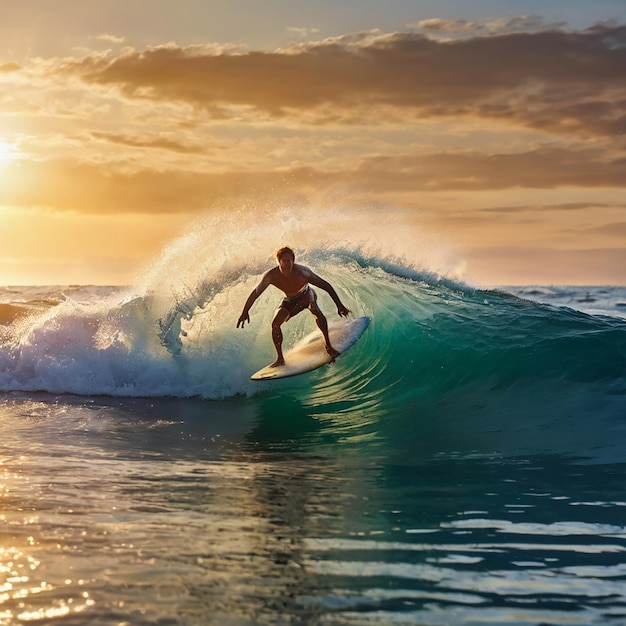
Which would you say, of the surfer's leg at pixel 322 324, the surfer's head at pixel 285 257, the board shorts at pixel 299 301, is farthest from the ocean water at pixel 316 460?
the surfer's head at pixel 285 257

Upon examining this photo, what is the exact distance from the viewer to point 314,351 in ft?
40.7

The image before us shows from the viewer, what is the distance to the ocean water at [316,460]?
451 centimetres

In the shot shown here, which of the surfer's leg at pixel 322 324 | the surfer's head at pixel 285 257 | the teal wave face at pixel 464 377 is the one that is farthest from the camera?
the surfer's leg at pixel 322 324

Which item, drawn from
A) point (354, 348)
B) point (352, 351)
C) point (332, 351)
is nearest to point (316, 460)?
point (332, 351)

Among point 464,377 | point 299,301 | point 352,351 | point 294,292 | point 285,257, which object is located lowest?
point 464,377

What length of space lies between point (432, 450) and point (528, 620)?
497 cm

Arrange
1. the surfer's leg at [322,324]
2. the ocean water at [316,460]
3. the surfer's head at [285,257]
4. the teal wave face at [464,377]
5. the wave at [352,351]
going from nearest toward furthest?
the ocean water at [316,460], the teal wave face at [464,377], the surfer's head at [285,257], the surfer's leg at [322,324], the wave at [352,351]

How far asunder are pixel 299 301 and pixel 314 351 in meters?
0.95

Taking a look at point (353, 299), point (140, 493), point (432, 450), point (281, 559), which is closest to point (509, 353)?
point (353, 299)

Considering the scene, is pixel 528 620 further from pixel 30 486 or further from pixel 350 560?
pixel 30 486

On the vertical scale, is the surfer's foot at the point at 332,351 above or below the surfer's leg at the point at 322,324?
below

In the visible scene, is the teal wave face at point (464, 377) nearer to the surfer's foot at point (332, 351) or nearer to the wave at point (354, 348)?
the wave at point (354, 348)

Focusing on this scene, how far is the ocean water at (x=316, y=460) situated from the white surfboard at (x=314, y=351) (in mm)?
612

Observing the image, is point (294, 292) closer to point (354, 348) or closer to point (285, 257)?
point (285, 257)
